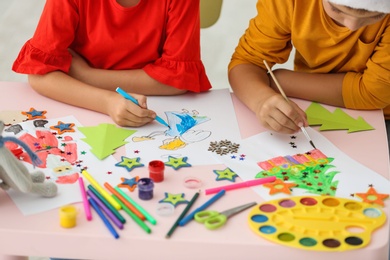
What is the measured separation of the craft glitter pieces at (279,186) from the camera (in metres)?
0.91

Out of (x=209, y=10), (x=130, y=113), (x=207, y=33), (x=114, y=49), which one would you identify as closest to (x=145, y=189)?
(x=130, y=113)

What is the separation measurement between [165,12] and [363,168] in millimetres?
519

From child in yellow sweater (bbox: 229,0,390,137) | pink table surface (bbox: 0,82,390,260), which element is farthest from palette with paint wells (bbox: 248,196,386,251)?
child in yellow sweater (bbox: 229,0,390,137)

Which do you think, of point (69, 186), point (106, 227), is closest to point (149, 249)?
point (106, 227)

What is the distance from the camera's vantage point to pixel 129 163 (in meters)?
0.97

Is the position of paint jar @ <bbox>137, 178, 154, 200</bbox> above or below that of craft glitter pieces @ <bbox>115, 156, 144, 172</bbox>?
above

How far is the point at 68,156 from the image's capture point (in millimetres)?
988

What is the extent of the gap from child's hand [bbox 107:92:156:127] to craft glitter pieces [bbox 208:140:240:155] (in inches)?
5.1

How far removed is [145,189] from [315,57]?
21.9 inches

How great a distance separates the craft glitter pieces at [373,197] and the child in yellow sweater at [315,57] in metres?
0.28

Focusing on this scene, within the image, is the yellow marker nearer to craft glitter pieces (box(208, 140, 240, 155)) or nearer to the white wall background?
craft glitter pieces (box(208, 140, 240, 155))

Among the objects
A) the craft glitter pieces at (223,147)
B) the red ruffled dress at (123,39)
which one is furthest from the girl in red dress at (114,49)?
the craft glitter pieces at (223,147)

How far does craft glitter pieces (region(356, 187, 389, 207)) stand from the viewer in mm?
887

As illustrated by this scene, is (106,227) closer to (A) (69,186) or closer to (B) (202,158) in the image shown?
(A) (69,186)
